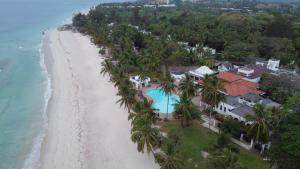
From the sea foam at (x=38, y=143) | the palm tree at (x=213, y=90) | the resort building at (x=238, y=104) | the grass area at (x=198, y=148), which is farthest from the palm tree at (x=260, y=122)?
the sea foam at (x=38, y=143)

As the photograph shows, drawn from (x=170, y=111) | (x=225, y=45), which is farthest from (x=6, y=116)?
(x=225, y=45)

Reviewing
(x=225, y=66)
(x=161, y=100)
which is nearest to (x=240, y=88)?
(x=161, y=100)

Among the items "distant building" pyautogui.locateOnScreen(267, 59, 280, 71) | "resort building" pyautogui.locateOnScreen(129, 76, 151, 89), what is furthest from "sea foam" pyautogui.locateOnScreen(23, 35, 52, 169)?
"distant building" pyautogui.locateOnScreen(267, 59, 280, 71)

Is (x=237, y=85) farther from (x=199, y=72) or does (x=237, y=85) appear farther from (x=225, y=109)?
(x=199, y=72)

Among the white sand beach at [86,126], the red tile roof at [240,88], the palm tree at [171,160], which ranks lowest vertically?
the white sand beach at [86,126]

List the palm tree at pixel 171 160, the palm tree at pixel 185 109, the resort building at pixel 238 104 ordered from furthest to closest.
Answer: the resort building at pixel 238 104
the palm tree at pixel 185 109
the palm tree at pixel 171 160

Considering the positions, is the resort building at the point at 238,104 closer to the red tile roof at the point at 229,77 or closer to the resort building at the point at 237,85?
the resort building at the point at 237,85
